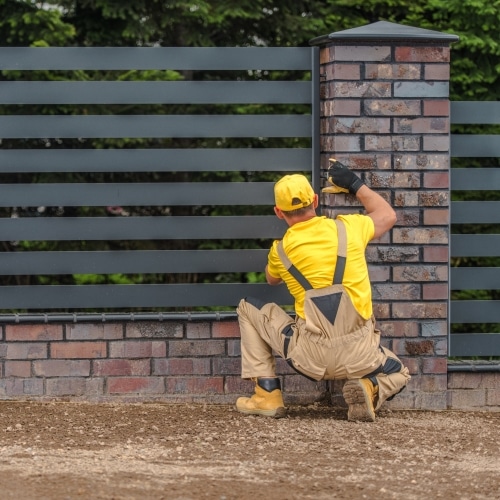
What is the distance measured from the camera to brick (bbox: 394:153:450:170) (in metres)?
6.27

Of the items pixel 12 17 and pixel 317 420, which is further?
pixel 12 17

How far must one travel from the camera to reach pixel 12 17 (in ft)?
28.4

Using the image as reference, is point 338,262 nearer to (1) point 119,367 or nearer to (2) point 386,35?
(2) point 386,35

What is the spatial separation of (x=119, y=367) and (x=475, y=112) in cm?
246

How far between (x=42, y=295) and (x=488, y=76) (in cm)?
431

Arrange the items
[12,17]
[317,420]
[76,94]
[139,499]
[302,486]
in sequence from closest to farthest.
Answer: [139,499] → [302,486] → [317,420] → [76,94] → [12,17]

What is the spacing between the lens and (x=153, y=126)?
640 cm

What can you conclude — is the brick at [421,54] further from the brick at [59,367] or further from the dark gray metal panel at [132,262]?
the brick at [59,367]

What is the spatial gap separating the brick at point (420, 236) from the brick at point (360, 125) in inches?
22.0

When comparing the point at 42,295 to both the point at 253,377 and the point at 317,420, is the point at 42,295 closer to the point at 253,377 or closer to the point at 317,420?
the point at 253,377

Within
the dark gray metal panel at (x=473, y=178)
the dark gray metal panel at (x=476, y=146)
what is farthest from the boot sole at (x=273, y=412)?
the dark gray metal panel at (x=476, y=146)

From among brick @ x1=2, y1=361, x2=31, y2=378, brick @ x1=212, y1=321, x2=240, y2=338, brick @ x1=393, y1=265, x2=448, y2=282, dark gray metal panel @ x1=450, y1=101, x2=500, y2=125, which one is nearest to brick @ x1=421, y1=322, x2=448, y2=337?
brick @ x1=393, y1=265, x2=448, y2=282

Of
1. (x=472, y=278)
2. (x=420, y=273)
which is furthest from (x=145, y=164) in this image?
(x=472, y=278)

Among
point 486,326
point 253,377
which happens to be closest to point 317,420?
point 253,377
